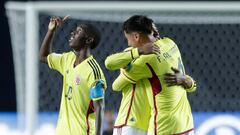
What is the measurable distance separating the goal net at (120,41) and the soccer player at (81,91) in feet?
0.58

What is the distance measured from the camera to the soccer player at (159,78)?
5.12 meters

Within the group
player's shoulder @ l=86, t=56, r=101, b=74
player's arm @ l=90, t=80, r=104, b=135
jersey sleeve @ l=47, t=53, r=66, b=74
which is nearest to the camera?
player's arm @ l=90, t=80, r=104, b=135

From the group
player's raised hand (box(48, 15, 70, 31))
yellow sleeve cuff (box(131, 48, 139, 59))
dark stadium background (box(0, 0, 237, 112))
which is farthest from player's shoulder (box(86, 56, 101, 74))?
dark stadium background (box(0, 0, 237, 112))

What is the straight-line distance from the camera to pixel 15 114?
858 cm

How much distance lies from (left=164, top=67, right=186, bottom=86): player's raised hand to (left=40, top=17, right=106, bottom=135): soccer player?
0.45 metres

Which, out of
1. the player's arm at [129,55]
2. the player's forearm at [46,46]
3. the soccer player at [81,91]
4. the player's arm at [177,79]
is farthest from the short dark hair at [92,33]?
the player's arm at [177,79]

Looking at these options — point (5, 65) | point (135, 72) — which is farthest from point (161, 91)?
point (5, 65)

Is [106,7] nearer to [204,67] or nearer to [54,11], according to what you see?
[54,11]

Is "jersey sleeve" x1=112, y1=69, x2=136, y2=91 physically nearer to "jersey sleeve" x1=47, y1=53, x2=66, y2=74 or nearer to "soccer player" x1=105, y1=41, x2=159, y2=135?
"soccer player" x1=105, y1=41, x2=159, y2=135

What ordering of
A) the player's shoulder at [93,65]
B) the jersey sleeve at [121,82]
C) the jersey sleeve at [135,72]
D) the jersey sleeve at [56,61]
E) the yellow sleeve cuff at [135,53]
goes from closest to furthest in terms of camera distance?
the yellow sleeve cuff at [135,53] → the jersey sleeve at [135,72] → the jersey sleeve at [121,82] → the player's shoulder at [93,65] → the jersey sleeve at [56,61]

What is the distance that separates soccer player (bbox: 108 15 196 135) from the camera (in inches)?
202

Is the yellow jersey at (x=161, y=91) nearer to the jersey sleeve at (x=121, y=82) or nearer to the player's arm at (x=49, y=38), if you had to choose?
the jersey sleeve at (x=121, y=82)

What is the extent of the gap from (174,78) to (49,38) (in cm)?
104

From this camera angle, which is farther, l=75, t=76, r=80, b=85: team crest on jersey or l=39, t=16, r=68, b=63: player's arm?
l=39, t=16, r=68, b=63: player's arm
